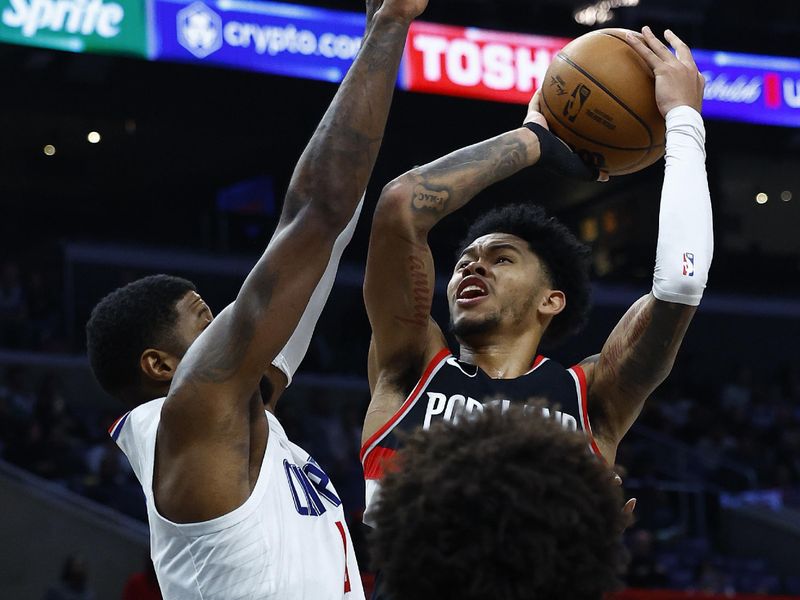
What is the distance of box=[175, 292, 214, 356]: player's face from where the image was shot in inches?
101

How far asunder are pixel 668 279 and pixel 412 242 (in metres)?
0.67

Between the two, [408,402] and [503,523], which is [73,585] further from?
[503,523]

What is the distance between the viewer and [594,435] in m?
3.25

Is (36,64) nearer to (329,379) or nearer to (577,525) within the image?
(329,379)

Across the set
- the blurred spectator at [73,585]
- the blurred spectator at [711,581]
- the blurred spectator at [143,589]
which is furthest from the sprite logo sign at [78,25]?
the blurred spectator at [711,581]

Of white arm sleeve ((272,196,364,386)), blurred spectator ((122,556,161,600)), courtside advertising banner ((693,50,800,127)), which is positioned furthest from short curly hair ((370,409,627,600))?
courtside advertising banner ((693,50,800,127))

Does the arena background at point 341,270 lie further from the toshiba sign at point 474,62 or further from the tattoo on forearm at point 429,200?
the tattoo on forearm at point 429,200

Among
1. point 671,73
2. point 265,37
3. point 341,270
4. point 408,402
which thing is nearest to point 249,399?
point 408,402

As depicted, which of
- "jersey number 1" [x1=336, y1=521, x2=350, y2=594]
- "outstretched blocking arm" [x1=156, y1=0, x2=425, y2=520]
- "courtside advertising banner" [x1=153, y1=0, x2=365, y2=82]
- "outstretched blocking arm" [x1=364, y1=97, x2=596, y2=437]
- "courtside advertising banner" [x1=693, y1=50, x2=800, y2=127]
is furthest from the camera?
"courtside advertising banner" [x1=693, y1=50, x2=800, y2=127]

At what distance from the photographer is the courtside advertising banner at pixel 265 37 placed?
11594 millimetres

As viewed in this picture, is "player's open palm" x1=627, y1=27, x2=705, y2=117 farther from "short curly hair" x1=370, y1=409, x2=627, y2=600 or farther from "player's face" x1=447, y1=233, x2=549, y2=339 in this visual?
"short curly hair" x1=370, y1=409, x2=627, y2=600

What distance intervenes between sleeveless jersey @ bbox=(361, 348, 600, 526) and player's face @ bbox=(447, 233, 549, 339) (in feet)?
0.40

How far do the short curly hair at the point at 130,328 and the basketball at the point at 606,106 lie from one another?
136cm

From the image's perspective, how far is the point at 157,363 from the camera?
2.56 m
